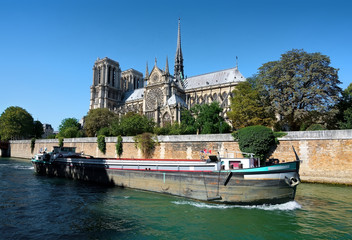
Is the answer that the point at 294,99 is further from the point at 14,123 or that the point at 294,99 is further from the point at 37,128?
the point at 37,128

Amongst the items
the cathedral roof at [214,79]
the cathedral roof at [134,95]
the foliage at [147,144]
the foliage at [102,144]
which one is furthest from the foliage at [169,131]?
the cathedral roof at [134,95]

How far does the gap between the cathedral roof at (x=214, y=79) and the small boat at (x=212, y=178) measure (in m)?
45.7

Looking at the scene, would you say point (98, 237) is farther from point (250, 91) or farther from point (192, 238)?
point (250, 91)

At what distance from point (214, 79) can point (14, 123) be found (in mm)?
52610

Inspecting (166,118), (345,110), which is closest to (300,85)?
(345,110)

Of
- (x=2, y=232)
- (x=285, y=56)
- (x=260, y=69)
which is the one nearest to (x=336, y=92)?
(x=285, y=56)

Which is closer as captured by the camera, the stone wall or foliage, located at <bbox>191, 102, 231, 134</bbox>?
the stone wall

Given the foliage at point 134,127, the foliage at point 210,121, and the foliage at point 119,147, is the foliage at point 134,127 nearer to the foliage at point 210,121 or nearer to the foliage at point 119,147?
the foliage at point 119,147

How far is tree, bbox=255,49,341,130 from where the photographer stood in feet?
74.5

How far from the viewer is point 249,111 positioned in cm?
2830

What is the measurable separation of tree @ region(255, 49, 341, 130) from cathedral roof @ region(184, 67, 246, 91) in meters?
31.0

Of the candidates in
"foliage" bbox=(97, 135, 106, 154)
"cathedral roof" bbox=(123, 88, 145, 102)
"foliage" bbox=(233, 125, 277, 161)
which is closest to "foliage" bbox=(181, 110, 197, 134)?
"foliage" bbox=(97, 135, 106, 154)

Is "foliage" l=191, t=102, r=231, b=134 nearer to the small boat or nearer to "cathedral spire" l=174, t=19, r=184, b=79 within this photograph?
the small boat

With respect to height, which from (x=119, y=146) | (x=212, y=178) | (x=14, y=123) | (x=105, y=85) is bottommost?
(x=212, y=178)
